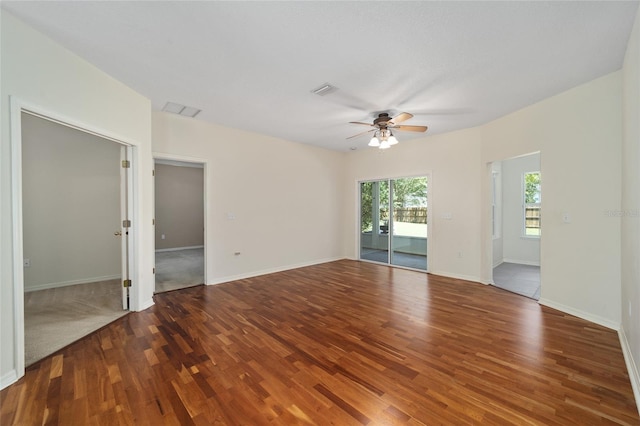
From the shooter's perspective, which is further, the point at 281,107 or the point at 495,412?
the point at 281,107

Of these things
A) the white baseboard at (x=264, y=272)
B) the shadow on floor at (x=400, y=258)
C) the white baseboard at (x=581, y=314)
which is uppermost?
the shadow on floor at (x=400, y=258)

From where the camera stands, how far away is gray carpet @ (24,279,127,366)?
257cm

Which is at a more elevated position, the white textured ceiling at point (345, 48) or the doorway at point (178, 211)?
the white textured ceiling at point (345, 48)

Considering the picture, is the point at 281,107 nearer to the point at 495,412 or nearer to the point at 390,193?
the point at 390,193

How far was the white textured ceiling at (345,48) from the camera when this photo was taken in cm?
199

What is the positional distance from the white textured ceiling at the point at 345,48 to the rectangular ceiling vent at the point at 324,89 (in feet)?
0.28

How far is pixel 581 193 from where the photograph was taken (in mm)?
3215

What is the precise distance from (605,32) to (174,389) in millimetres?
4463

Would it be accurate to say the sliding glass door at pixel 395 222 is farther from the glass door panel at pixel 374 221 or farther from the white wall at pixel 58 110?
the white wall at pixel 58 110

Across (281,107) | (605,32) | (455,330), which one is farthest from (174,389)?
(605,32)

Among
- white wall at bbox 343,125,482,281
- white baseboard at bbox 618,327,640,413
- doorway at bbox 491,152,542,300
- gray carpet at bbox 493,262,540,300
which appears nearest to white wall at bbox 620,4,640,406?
white baseboard at bbox 618,327,640,413

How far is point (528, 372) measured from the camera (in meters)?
2.11

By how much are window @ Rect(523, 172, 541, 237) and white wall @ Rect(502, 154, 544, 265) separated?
9 centimetres

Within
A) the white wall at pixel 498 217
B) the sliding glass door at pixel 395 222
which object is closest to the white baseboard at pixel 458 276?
the sliding glass door at pixel 395 222
